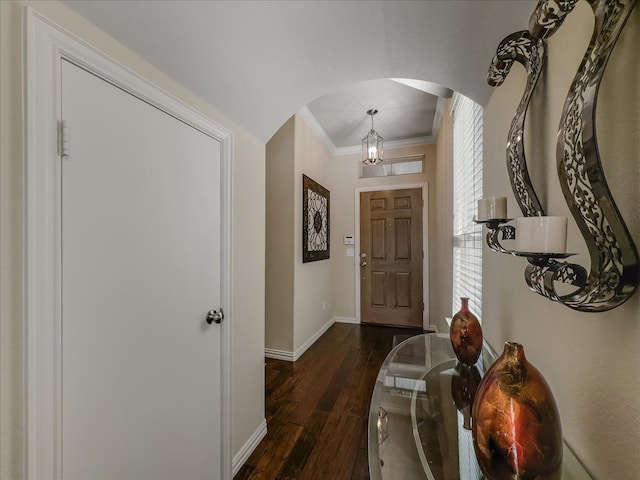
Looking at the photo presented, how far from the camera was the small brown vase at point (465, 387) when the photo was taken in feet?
3.01

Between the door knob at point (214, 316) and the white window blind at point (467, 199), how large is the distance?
1.46 m

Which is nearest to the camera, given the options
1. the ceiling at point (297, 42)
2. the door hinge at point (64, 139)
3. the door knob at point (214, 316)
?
the door hinge at point (64, 139)

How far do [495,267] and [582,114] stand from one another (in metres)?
0.84

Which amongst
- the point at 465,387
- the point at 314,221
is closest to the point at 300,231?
the point at 314,221

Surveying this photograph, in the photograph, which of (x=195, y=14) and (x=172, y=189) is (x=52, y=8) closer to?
(x=195, y=14)

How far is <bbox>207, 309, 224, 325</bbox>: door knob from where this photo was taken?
4.53ft

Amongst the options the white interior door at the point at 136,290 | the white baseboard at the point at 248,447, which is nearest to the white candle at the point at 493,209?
the white interior door at the point at 136,290

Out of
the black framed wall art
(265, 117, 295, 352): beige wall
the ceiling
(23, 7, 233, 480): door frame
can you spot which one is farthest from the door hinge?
the black framed wall art

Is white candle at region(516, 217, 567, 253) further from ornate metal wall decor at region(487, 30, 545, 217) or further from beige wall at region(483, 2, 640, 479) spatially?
ornate metal wall decor at region(487, 30, 545, 217)

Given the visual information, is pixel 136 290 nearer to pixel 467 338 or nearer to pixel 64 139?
pixel 64 139

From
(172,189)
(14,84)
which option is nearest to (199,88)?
(172,189)

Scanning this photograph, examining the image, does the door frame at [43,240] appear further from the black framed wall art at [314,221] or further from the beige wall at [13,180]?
the black framed wall art at [314,221]

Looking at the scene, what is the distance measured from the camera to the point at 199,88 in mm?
1257

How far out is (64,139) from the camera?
2.61 ft
